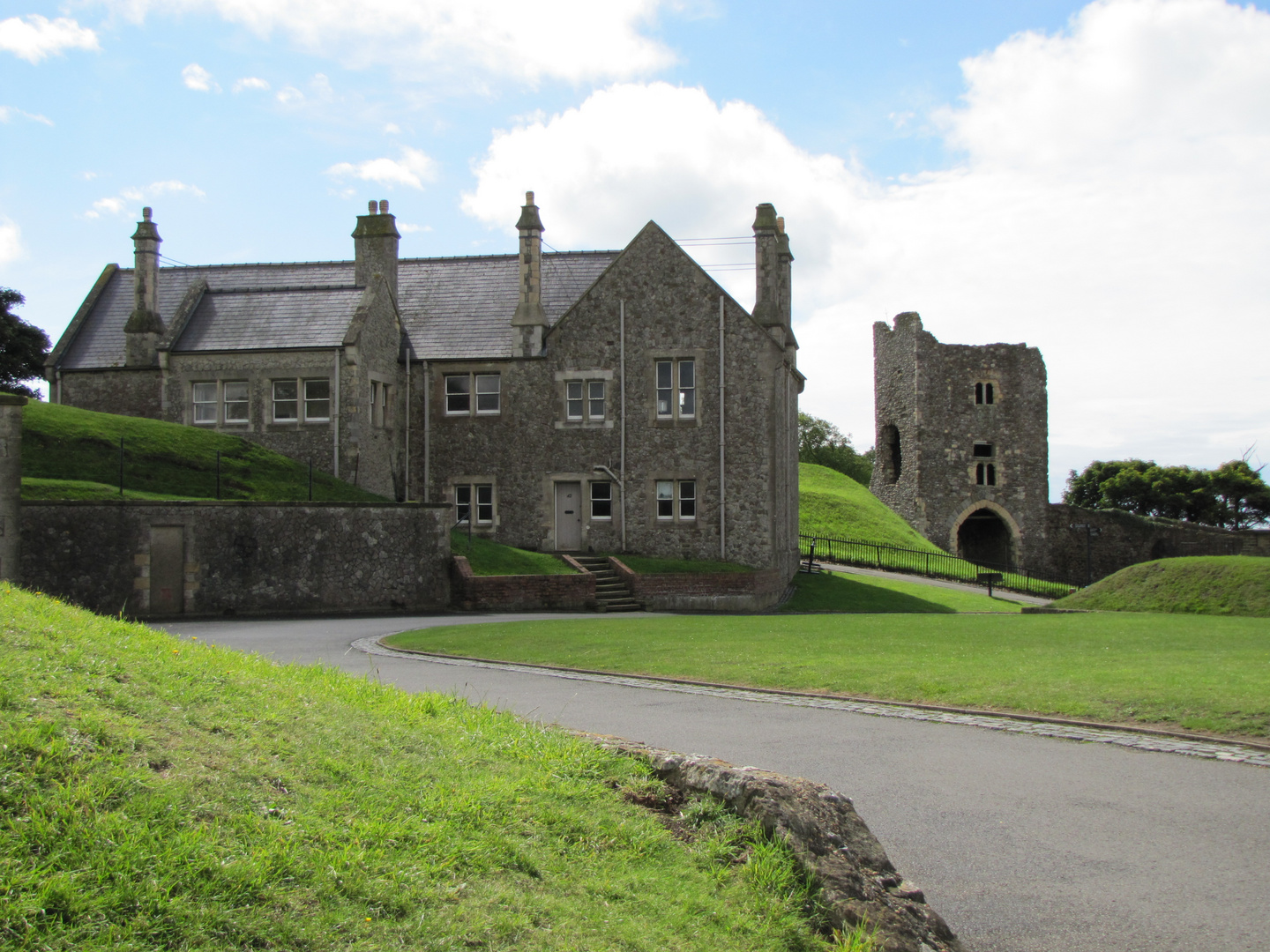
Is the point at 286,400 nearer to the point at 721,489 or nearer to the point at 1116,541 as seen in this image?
the point at 721,489

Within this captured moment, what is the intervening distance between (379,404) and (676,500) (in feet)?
36.5

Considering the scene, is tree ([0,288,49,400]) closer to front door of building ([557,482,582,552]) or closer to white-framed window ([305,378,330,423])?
white-framed window ([305,378,330,423])

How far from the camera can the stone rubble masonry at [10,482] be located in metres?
23.3

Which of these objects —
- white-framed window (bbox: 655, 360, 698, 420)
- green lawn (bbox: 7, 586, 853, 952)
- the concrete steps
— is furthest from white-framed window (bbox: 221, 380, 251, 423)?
green lawn (bbox: 7, 586, 853, 952)

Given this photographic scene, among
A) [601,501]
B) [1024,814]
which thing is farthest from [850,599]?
[1024,814]

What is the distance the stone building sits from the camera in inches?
1452

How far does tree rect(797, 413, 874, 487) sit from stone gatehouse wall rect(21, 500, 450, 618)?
84.0m

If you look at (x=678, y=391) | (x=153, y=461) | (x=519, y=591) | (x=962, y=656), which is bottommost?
(x=962, y=656)

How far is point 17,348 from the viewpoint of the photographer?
56.8 m

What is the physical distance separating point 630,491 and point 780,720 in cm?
2576

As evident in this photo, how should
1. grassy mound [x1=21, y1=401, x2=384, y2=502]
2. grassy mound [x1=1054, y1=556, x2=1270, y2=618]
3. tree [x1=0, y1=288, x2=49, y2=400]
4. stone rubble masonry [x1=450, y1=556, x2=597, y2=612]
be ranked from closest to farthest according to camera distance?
stone rubble masonry [x1=450, y1=556, x2=597, y2=612]
grassy mound [x1=1054, y1=556, x2=1270, y2=618]
grassy mound [x1=21, y1=401, x2=384, y2=502]
tree [x1=0, y1=288, x2=49, y2=400]

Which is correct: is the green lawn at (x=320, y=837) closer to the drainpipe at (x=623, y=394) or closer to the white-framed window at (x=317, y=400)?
the drainpipe at (x=623, y=394)

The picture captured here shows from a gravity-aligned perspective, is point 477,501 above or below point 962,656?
above

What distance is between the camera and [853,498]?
210 ft
